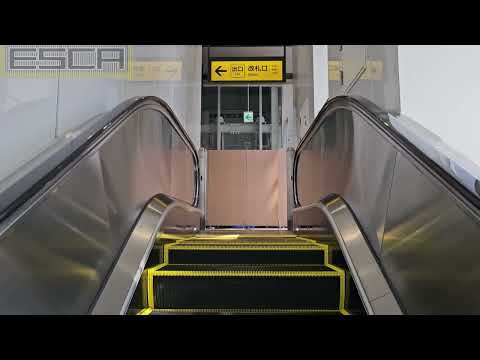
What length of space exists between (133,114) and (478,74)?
103 inches

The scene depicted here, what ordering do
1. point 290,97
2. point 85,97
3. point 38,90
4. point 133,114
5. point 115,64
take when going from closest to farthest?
point 133,114
point 38,90
point 85,97
point 115,64
point 290,97

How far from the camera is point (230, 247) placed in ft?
9.84

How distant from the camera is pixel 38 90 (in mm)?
3504

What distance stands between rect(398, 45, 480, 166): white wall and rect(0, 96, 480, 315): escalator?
0.79 m

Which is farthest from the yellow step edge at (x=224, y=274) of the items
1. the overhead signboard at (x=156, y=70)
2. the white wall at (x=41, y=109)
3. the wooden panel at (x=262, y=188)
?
the wooden panel at (x=262, y=188)

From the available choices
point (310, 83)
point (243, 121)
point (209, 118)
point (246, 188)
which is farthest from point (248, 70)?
point (209, 118)

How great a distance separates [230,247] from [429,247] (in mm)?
1544

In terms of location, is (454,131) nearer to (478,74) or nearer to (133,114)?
(478,74)

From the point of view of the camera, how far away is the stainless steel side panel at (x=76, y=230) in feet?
4.51

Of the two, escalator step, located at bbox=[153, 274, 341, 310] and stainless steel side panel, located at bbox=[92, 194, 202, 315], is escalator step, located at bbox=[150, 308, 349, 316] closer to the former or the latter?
escalator step, located at bbox=[153, 274, 341, 310]

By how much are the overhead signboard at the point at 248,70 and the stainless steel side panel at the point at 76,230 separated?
6480 mm

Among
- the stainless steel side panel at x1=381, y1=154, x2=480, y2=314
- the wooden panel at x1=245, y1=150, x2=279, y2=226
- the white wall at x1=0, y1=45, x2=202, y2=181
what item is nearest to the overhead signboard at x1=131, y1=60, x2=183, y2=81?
the white wall at x1=0, y1=45, x2=202, y2=181

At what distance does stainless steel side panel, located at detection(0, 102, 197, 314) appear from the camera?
1.37 metres
